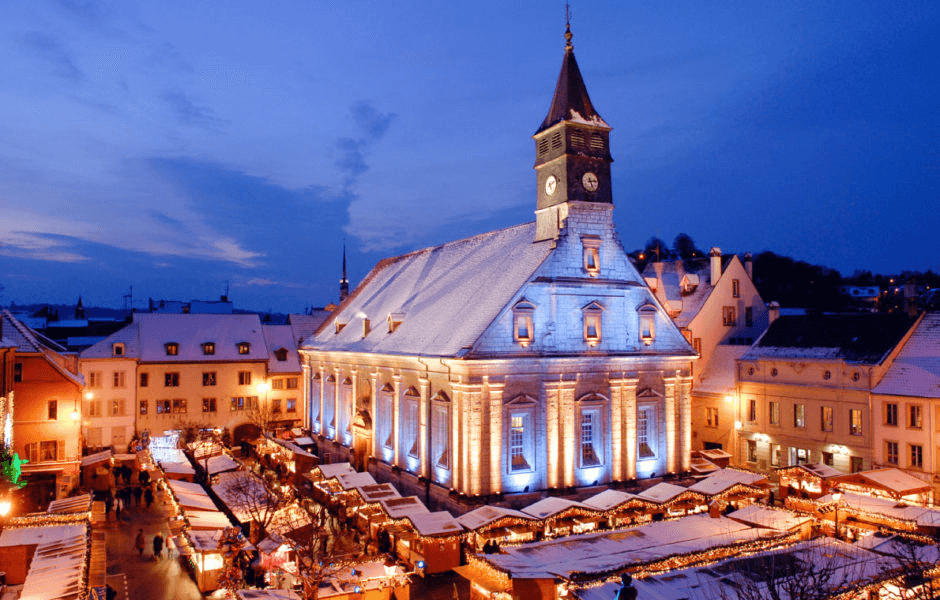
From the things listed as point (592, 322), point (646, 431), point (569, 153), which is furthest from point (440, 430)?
point (569, 153)

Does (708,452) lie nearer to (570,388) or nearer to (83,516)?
(570,388)

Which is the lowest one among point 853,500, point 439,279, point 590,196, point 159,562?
point 159,562

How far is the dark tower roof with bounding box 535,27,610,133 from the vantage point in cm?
4128

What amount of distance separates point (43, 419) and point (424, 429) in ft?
86.4

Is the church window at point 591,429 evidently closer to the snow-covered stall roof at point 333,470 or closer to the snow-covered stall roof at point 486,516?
the snow-covered stall roof at point 486,516

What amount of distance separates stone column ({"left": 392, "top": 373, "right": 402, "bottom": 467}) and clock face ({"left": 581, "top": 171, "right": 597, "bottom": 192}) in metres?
16.6

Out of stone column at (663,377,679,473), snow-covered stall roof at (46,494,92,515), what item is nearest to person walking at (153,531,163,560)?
snow-covered stall roof at (46,494,92,515)

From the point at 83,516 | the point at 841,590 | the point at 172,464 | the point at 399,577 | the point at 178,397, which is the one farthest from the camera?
the point at 178,397

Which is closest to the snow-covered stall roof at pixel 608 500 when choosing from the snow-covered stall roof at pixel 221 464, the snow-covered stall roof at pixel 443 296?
the snow-covered stall roof at pixel 443 296

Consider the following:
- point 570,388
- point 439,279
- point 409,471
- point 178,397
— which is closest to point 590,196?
point 570,388

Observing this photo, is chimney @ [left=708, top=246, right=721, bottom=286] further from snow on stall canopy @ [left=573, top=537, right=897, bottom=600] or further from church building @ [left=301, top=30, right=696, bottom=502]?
snow on stall canopy @ [left=573, top=537, right=897, bottom=600]

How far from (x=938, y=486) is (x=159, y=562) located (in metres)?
43.2

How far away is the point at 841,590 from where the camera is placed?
2044cm

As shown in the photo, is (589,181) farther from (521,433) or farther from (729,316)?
(729,316)
